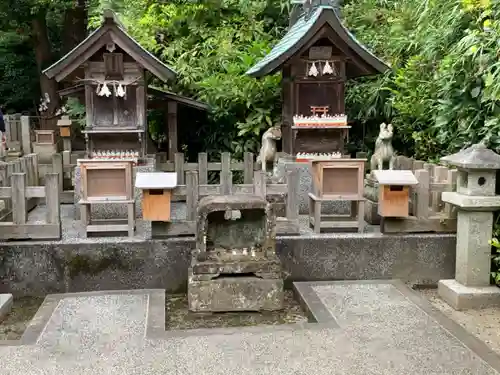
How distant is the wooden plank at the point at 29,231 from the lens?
6875mm

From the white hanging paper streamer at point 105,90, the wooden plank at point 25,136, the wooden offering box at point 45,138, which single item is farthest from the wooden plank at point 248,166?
the wooden plank at point 25,136

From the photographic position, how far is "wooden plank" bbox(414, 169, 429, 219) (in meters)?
7.23

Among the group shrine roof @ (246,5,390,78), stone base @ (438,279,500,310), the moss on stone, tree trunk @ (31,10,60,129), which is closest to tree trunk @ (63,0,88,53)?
tree trunk @ (31,10,60,129)

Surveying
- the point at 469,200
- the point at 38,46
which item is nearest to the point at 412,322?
the point at 469,200

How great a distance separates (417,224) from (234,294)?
9.05ft

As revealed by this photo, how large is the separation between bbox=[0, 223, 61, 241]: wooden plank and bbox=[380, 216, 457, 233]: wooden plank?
435 cm

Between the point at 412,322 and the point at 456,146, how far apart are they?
3387mm

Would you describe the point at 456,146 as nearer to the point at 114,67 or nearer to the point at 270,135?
the point at 270,135

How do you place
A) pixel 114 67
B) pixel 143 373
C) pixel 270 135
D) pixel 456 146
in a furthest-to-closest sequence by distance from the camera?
pixel 270 135 < pixel 114 67 < pixel 456 146 < pixel 143 373

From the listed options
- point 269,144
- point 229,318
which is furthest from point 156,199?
point 269,144

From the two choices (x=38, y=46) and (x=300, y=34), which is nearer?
(x=300, y=34)

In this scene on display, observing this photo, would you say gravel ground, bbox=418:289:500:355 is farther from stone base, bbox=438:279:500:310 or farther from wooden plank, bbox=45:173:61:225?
wooden plank, bbox=45:173:61:225

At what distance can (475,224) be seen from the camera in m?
6.47

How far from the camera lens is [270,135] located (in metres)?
9.34
